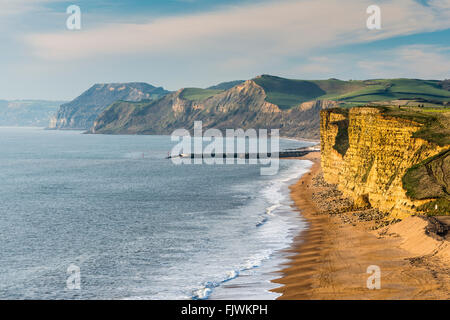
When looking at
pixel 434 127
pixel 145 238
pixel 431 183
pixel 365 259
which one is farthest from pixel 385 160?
pixel 145 238

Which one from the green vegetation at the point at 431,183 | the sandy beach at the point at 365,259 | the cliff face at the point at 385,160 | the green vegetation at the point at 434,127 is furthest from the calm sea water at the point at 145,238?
the green vegetation at the point at 434,127

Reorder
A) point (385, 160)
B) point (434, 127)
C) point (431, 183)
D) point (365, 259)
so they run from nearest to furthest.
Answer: point (365, 259) → point (431, 183) → point (434, 127) → point (385, 160)

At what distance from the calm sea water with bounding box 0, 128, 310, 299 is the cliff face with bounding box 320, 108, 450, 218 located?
8748 millimetres

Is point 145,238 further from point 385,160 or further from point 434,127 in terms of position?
point 434,127

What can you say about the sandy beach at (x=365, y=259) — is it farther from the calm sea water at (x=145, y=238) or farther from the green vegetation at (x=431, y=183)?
the green vegetation at (x=431, y=183)

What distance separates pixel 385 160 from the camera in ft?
155

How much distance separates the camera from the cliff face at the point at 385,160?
42.5m

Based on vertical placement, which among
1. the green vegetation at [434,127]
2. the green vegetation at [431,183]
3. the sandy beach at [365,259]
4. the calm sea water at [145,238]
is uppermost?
the green vegetation at [434,127]

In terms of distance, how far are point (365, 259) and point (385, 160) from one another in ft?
53.6

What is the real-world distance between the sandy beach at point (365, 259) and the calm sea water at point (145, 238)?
2054 millimetres

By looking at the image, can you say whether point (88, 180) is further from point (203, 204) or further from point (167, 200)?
point (203, 204)

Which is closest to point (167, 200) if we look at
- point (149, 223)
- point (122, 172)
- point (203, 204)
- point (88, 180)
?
point (203, 204)

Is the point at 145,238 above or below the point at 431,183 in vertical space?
below

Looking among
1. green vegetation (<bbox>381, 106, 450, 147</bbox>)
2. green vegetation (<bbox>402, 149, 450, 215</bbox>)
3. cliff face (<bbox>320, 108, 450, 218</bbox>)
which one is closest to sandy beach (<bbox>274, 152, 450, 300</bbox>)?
cliff face (<bbox>320, 108, 450, 218</bbox>)
